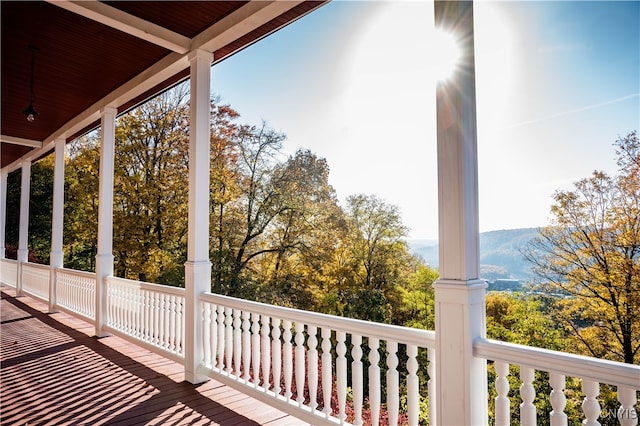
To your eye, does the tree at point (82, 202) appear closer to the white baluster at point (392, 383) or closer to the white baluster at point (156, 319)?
the white baluster at point (156, 319)

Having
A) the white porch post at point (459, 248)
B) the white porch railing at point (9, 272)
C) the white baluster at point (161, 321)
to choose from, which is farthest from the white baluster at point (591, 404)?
the white porch railing at point (9, 272)

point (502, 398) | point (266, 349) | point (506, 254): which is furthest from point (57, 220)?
point (506, 254)

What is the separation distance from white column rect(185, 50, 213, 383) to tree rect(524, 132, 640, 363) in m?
10.7

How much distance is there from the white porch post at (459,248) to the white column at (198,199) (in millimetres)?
2556

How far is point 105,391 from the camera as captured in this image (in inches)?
138

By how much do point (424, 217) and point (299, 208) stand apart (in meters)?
4.35

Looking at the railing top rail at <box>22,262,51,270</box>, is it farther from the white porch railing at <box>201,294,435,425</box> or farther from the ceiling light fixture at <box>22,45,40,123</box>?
the white porch railing at <box>201,294,435,425</box>

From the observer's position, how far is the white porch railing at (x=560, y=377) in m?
1.53

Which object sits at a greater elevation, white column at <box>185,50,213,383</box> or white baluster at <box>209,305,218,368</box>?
white column at <box>185,50,213,383</box>

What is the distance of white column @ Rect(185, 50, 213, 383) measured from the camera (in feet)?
12.8

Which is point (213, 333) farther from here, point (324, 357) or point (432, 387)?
point (432, 387)

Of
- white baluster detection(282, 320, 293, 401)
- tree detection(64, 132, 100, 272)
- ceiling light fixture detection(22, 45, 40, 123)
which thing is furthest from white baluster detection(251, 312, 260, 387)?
tree detection(64, 132, 100, 272)

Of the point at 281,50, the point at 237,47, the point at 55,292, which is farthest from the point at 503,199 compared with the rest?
the point at 55,292

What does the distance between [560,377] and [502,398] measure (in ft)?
0.94
